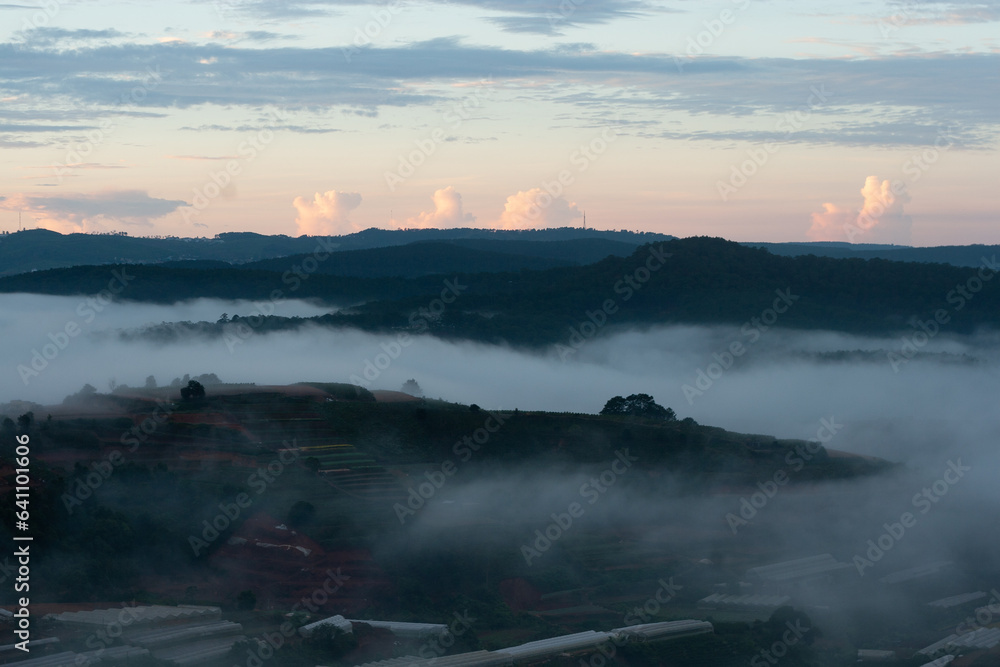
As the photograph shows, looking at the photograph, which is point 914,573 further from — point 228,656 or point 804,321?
point 804,321

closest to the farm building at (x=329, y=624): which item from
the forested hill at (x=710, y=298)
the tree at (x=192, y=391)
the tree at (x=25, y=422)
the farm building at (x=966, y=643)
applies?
the farm building at (x=966, y=643)

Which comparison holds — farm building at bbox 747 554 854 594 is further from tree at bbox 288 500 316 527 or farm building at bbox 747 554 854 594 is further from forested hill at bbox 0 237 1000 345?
forested hill at bbox 0 237 1000 345

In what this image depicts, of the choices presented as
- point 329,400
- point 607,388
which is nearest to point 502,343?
point 607,388

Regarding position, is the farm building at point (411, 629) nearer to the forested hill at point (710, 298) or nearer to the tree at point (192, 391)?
the tree at point (192, 391)

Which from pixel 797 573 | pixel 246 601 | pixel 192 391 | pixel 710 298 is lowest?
pixel 797 573

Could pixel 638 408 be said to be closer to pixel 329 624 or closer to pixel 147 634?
pixel 329 624

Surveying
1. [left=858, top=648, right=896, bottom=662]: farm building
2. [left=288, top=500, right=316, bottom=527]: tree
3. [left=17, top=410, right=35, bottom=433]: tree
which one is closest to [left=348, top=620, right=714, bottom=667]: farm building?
[left=858, top=648, right=896, bottom=662]: farm building

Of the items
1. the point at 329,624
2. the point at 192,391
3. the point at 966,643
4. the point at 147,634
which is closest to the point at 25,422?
the point at 192,391

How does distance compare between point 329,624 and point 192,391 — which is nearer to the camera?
point 329,624
